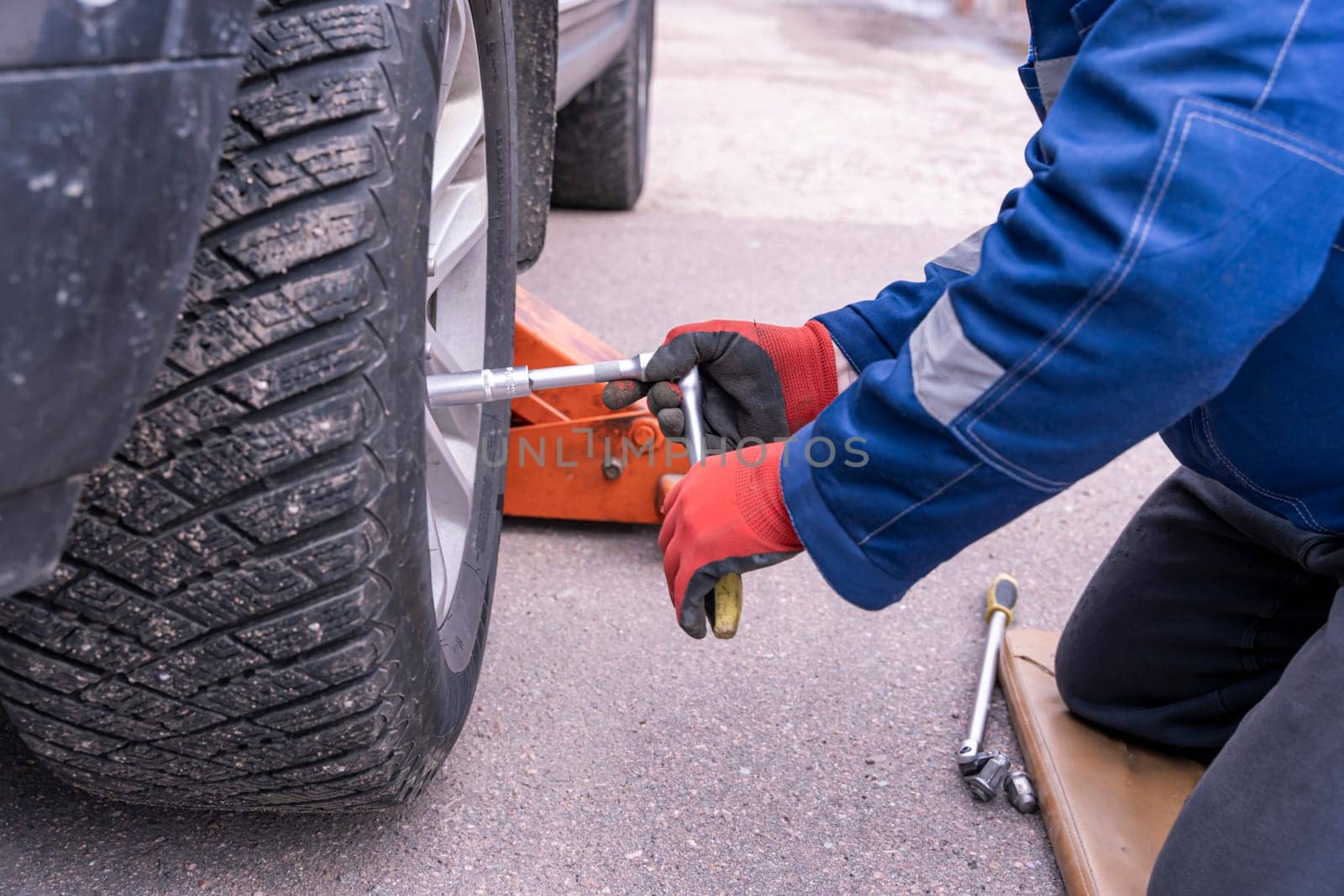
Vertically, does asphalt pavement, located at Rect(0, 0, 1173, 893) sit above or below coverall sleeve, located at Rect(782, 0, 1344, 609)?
below

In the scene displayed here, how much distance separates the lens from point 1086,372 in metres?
0.91

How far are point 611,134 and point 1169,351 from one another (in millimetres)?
3030

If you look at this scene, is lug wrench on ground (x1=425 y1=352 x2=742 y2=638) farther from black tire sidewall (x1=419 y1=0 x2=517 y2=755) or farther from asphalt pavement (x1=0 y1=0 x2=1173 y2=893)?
asphalt pavement (x1=0 y1=0 x2=1173 y2=893)

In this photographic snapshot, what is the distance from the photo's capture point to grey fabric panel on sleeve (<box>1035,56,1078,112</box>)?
1183 millimetres

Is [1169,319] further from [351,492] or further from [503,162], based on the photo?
[503,162]

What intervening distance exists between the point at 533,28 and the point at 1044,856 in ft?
4.54

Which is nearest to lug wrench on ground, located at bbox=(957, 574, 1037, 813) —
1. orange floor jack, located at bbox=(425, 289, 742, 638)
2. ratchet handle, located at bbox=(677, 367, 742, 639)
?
ratchet handle, located at bbox=(677, 367, 742, 639)

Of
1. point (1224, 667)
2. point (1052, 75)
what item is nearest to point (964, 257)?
point (1052, 75)

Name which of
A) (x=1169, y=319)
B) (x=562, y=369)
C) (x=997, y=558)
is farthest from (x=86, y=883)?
(x=997, y=558)

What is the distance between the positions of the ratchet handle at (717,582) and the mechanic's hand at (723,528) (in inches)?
0.6

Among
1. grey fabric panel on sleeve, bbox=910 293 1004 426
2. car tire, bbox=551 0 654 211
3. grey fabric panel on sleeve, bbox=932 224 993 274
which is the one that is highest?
grey fabric panel on sleeve, bbox=910 293 1004 426

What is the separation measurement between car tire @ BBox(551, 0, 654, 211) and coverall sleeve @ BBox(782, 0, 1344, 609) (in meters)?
2.63

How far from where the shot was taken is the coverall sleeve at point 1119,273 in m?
0.85

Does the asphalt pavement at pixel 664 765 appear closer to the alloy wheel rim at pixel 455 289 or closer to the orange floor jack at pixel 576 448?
the orange floor jack at pixel 576 448
